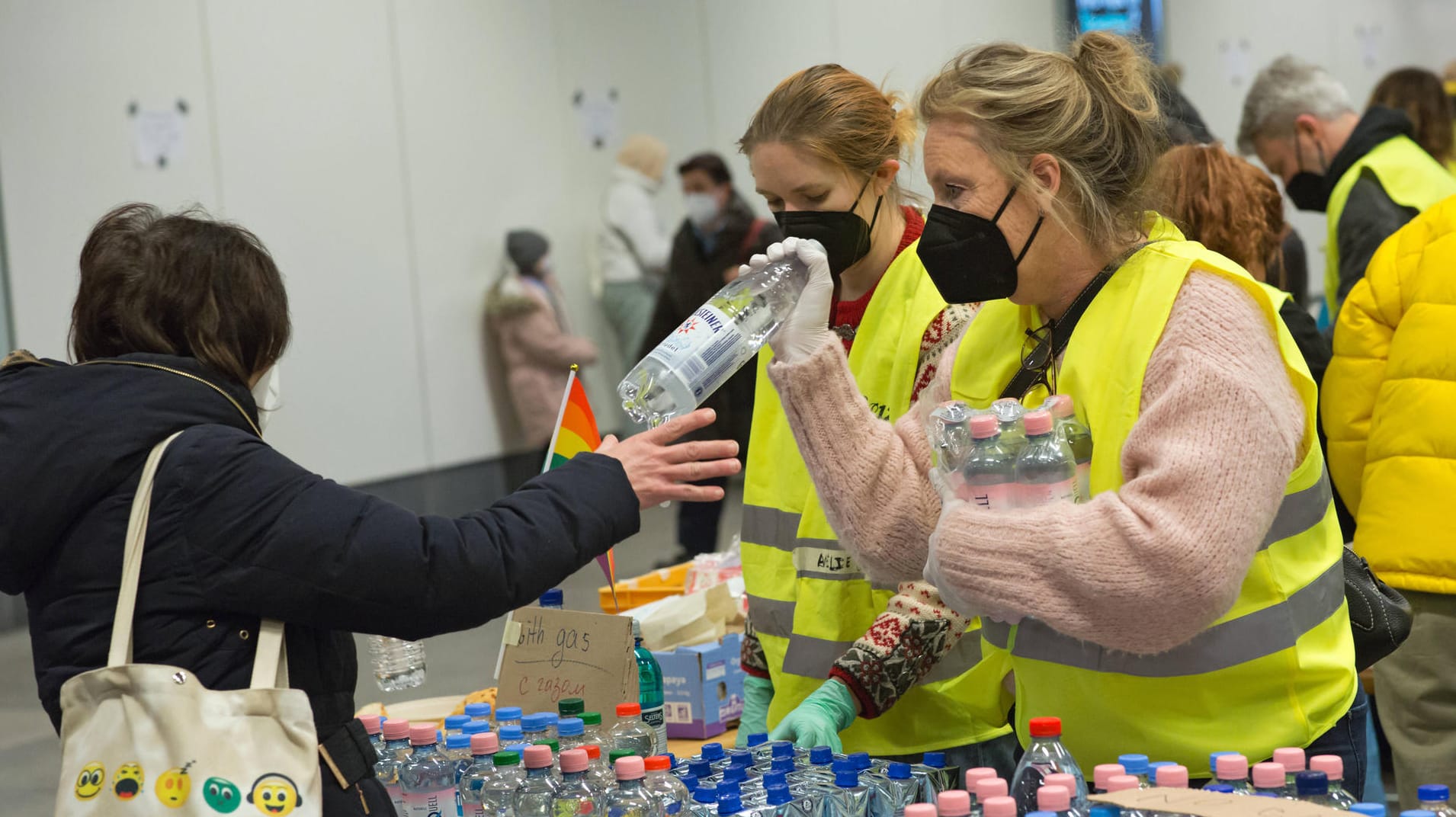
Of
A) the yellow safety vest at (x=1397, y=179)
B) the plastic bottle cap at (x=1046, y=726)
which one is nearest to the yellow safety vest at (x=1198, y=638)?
the plastic bottle cap at (x=1046, y=726)

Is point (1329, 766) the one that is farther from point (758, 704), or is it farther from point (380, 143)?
point (380, 143)

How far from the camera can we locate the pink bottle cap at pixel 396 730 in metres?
2.38

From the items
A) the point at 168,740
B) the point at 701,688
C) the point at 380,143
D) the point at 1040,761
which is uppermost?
the point at 380,143

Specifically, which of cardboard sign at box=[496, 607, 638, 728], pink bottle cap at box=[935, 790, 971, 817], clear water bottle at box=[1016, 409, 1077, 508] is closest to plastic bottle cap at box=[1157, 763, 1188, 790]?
pink bottle cap at box=[935, 790, 971, 817]

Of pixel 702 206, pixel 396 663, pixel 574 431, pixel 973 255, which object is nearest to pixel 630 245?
pixel 702 206

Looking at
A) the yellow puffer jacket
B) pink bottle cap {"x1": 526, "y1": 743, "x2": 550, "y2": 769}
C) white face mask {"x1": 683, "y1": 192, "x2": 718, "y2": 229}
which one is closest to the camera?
pink bottle cap {"x1": 526, "y1": 743, "x2": 550, "y2": 769}

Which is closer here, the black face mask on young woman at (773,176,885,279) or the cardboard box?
the black face mask on young woman at (773,176,885,279)

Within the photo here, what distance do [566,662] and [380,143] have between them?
18.8 ft

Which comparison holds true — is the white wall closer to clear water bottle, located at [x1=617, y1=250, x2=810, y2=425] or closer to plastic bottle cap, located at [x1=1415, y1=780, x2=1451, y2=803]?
clear water bottle, located at [x1=617, y1=250, x2=810, y2=425]

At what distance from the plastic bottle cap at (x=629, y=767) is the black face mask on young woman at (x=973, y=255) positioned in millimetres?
767

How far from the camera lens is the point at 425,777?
2.29 m

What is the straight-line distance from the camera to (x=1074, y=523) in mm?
1679

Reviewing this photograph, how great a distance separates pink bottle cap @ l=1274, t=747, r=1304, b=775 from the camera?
171 cm

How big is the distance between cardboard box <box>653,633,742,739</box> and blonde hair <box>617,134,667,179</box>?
6.55 meters
